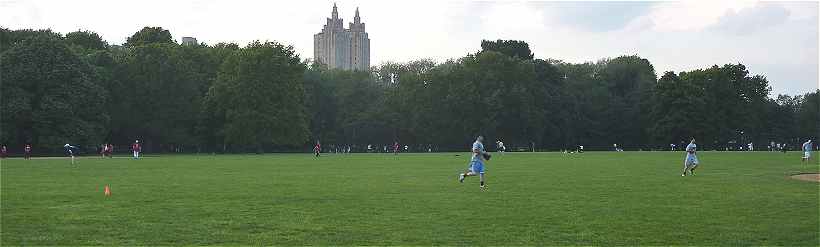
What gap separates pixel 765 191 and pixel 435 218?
1257 cm

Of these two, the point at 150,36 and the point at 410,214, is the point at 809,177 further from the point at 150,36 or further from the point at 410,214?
the point at 150,36

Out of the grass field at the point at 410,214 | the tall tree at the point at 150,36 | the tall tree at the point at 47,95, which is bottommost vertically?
the grass field at the point at 410,214

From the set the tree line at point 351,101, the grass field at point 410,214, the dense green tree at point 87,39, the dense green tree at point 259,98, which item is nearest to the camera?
the grass field at point 410,214

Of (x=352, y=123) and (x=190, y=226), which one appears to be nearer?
(x=190, y=226)

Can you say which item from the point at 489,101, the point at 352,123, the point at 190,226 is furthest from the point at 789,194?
the point at 352,123

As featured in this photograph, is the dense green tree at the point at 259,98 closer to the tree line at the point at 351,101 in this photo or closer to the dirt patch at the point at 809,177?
the tree line at the point at 351,101

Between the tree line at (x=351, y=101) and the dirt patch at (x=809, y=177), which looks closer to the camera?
the dirt patch at (x=809, y=177)

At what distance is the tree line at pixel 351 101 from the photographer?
77.4m

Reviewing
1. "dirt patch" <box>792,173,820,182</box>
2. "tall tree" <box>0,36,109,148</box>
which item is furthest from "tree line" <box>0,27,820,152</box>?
"dirt patch" <box>792,173,820,182</box>

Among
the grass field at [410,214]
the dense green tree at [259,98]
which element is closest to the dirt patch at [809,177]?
the grass field at [410,214]

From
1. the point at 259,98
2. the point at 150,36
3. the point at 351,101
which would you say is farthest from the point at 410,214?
the point at 351,101

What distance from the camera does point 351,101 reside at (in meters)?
119

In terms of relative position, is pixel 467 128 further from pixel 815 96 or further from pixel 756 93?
pixel 815 96

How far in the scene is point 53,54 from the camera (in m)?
77.3
